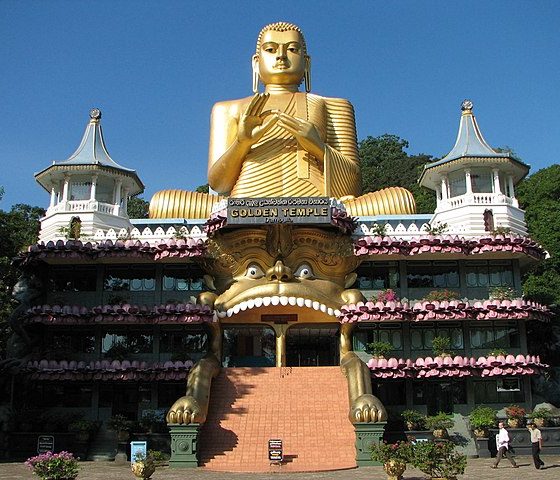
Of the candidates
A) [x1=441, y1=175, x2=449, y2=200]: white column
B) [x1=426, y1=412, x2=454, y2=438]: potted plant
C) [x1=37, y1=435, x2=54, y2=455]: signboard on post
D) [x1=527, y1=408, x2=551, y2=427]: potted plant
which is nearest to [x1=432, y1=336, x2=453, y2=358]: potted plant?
[x1=426, y1=412, x2=454, y2=438]: potted plant

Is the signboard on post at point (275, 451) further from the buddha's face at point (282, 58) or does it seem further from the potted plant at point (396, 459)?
the buddha's face at point (282, 58)

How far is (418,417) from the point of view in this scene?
23.4 metres

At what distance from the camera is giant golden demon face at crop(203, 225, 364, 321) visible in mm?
26062

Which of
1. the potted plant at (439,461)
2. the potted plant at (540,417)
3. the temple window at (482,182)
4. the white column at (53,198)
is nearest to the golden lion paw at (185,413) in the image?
the potted plant at (439,461)

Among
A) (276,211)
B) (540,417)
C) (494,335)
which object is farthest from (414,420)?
(276,211)

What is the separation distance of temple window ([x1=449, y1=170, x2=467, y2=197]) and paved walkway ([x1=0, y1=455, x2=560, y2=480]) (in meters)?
14.4

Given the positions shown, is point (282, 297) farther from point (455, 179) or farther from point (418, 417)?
point (455, 179)

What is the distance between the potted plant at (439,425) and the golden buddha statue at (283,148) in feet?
31.7

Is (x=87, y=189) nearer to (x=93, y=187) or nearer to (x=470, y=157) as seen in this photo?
(x=93, y=187)

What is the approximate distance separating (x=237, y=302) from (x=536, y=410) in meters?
11.7

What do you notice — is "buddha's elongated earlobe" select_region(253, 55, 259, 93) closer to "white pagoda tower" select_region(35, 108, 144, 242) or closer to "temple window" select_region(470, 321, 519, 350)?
"white pagoda tower" select_region(35, 108, 144, 242)

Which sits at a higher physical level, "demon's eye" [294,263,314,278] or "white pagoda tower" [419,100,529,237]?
"white pagoda tower" [419,100,529,237]

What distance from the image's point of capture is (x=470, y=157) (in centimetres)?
2972

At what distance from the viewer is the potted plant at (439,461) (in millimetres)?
13312
